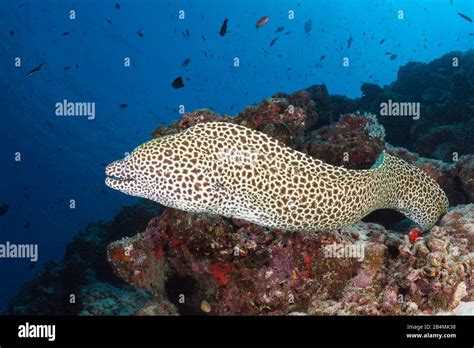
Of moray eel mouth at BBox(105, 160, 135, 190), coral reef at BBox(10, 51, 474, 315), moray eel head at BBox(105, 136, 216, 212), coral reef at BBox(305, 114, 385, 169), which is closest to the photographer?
coral reef at BBox(10, 51, 474, 315)

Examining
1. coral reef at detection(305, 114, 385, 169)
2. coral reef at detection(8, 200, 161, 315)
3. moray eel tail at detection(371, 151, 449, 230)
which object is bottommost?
coral reef at detection(8, 200, 161, 315)

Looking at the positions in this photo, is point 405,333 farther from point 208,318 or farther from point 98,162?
point 98,162

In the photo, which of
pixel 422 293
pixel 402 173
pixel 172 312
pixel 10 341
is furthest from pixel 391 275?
pixel 10 341

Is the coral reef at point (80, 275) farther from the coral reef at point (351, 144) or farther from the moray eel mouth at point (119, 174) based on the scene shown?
the coral reef at point (351, 144)

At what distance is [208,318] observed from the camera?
4.70 m

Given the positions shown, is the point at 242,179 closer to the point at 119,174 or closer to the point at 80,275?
the point at 119,174

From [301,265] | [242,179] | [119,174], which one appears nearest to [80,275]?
[119,174]

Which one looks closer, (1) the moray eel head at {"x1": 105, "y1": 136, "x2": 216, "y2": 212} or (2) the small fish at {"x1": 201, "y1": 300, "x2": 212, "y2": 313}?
(1) the moray eel head at {"x1": 105, "y1": 136, "x2": 216, "y2": 212}

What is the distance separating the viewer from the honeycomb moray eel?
16.7ft

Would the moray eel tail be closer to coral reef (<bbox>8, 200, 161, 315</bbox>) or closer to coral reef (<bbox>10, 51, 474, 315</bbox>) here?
coral reef (<bbox>10, 51, 474, 315</bbox>)

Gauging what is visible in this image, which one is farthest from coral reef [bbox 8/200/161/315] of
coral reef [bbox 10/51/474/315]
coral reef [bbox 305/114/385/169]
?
coral reef [bbox 305/114/385/169]

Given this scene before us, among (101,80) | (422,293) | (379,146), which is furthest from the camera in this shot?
(101,80)

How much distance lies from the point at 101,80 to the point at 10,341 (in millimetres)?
82783

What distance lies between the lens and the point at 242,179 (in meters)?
5.10
